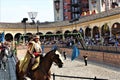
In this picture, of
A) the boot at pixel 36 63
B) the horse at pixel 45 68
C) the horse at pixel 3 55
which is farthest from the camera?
the horse at pixel 3 55

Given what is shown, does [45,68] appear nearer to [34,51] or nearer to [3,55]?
[34,51]

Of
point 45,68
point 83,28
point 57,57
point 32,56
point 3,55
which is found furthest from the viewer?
point 83,28

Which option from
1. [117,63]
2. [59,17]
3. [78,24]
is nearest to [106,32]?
[78,24]

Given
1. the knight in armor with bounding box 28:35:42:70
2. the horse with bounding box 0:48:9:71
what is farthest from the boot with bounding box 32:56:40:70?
the horse with bounding box 0:48:9:71

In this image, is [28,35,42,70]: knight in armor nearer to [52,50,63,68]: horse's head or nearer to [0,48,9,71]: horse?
[52,50,63,68]: horse's head

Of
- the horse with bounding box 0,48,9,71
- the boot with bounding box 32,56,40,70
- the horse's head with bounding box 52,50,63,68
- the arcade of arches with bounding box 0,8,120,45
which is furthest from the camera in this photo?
the arcade of arches with bounding box 0,8,120,45

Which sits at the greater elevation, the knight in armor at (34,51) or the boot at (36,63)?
the knight in armor at (34,51)

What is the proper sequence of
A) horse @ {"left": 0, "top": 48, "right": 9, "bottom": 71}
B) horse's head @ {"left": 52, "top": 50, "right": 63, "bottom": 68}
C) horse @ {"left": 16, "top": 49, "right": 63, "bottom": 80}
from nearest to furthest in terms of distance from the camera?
horse's head @ {"left": 52, "top": 50, "right": 63, "bottom": 68}
horse @ {"left": 16, "top": 49, "right": 63, "bottom": 80}
horse @ {"left": 0, "top": 48, "right": 9, "bottom": 71}

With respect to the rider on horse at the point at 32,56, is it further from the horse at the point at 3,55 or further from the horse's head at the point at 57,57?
the horse at the point at 3,55

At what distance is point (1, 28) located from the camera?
72.8 meters

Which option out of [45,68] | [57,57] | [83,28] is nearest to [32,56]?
[45,68]

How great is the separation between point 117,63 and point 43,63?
15.6 metres

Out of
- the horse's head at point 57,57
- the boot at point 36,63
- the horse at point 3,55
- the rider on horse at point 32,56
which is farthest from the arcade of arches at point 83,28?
the horse's head at point 57,57

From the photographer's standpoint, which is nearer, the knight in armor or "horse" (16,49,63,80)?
"horse" (16,49,63,80)
